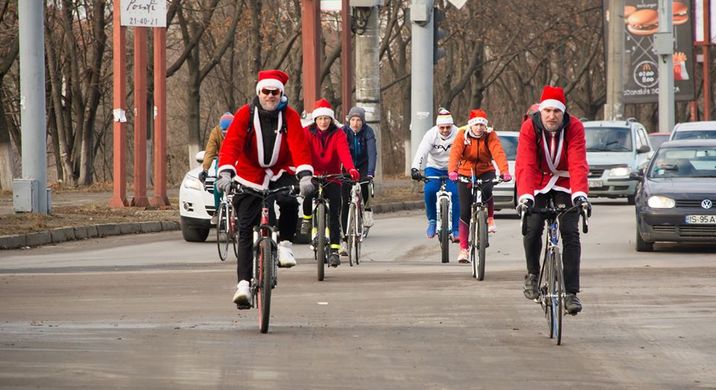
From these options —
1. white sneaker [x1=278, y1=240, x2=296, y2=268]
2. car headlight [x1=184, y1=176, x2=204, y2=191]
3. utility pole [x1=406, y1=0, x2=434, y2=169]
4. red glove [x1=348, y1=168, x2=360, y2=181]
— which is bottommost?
white sneaker [x1=278, y1=240, x2=296, y2=268]

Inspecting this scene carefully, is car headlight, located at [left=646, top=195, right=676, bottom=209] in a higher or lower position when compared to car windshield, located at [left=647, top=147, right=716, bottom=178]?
lower

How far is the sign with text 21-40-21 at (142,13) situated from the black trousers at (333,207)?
11.5m

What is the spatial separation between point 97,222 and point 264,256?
14.0 meters

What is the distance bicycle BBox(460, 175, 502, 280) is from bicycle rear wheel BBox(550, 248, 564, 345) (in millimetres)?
4627

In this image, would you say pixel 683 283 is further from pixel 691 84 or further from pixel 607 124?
pixel 691 84

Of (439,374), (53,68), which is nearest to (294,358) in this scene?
(439,374)

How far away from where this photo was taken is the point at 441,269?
17.1 m

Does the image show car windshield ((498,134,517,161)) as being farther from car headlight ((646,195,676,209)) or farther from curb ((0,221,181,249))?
car headlight ((646,195,676,209))

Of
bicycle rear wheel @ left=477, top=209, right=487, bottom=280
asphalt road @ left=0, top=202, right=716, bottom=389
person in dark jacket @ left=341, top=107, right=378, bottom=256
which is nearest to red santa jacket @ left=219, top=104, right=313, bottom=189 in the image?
asphalt road @ left=0, top=202, right=716, bottom=389

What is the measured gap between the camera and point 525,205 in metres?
11.0

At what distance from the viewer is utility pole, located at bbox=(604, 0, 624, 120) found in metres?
43.3

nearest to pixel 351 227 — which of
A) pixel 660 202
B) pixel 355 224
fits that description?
pixel 355 224

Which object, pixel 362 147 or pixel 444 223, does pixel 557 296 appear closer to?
pixel 444 223

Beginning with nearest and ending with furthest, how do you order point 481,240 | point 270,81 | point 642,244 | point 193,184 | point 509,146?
point 270,81, point 481,240, point 642,244, point 193,184, point 509,146
